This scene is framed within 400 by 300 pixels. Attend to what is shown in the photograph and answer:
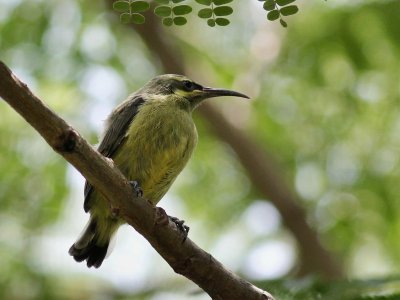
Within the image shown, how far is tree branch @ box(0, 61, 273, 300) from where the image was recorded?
3318 millimetres

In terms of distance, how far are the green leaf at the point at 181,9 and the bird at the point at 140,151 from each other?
1744 mm

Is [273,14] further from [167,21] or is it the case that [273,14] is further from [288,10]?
[167,21]

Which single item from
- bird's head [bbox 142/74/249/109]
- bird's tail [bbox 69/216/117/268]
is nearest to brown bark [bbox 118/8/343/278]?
bird's head [bbox 142/74/249/109]

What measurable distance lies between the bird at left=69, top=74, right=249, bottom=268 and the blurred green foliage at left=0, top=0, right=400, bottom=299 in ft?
7.07

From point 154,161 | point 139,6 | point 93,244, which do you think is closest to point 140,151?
point 154,161

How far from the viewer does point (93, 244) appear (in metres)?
5.60

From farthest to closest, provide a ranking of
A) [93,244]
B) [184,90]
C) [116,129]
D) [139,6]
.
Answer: [184,90] → [93,244] → [116,129] → [139,6]

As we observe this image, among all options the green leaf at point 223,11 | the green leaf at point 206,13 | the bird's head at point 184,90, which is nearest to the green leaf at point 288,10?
the green leaf at point 223,11

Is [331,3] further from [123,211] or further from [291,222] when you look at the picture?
[123,211]

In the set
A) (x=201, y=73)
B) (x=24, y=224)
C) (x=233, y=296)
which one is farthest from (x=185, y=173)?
(x=233, y=296)

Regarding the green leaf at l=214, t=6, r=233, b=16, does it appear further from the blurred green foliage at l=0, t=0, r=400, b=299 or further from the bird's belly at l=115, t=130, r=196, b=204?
the blurred green foliage at l=0, t=0, r=400, b=299

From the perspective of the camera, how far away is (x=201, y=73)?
27.9ft

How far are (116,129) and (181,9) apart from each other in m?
1.96

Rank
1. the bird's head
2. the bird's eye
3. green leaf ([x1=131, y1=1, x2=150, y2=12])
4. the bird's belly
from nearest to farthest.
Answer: green leaf ([x1=131, y1=1, x2=150, y2=12])
the bird's belly
the bird's head
the bird's eye
